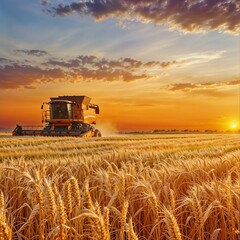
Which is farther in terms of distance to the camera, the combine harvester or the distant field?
the combine harvester

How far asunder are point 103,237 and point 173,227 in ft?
1.21

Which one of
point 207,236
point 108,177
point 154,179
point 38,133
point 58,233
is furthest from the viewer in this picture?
point 38,133

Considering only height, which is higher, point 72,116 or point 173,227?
point 72,116

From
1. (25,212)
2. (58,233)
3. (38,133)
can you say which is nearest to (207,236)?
(58,233)

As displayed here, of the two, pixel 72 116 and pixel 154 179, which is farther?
pixel 72 116

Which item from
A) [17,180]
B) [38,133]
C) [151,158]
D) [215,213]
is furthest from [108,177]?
[38,133]

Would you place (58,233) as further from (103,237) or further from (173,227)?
(173,227)

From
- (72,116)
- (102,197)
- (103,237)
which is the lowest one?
(102,197)

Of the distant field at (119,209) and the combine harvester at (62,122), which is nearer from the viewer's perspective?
the distant field at (119,209)

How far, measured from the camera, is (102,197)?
447 cm

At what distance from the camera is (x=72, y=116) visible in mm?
37031

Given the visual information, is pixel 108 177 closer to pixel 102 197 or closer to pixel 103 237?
pixel 102 197

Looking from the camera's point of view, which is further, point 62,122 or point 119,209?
point 62,122

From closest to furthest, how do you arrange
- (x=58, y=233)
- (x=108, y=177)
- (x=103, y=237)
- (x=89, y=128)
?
(x=103, y=237), (x=58, y=233), (x=108, y=177), (x=89, y=128)
